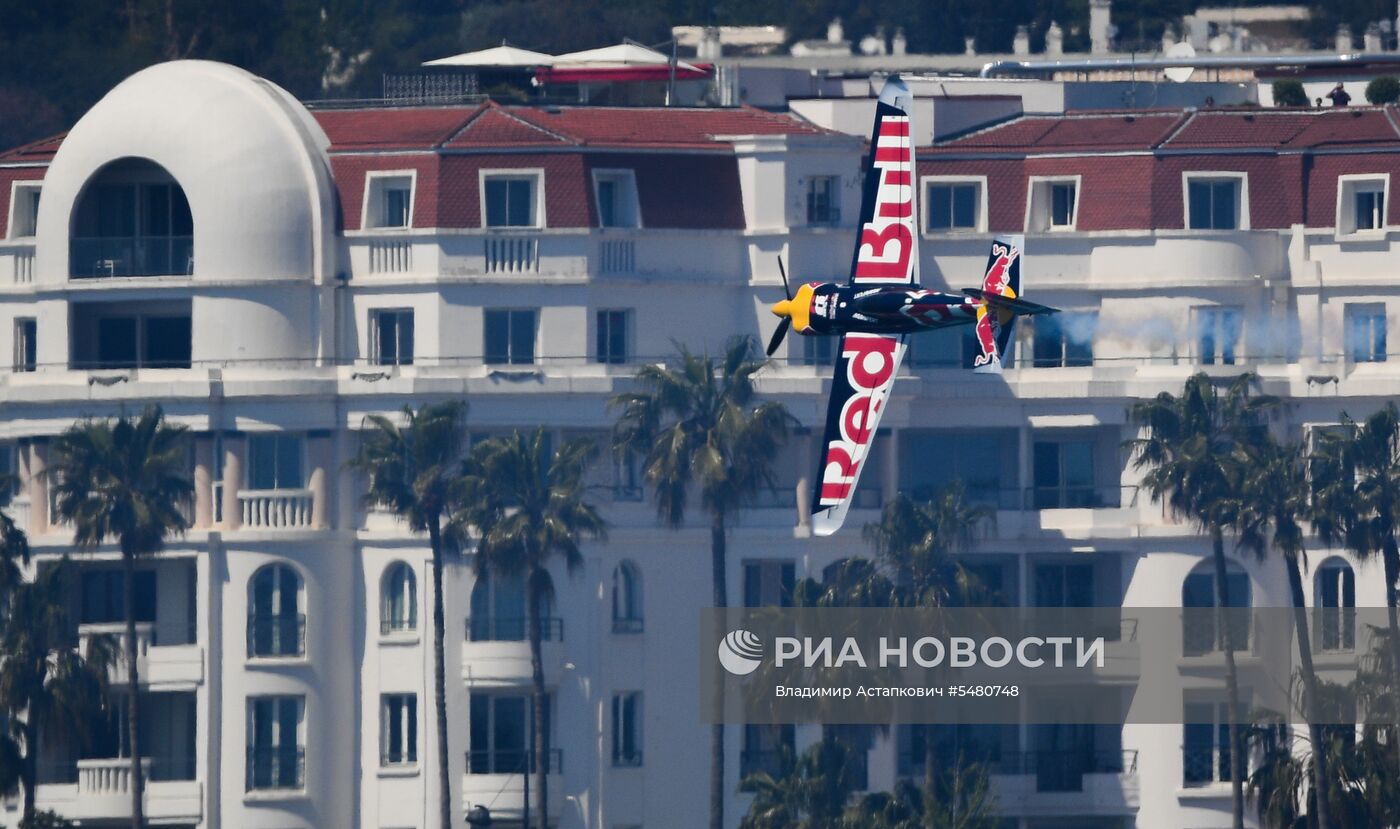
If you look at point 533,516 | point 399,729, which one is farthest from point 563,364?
point 399,729

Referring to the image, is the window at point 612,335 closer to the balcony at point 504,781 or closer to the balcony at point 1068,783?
the balcony at point 504,781

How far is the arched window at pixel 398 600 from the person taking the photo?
10525 cm

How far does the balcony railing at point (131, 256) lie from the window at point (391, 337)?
5383 millimetres

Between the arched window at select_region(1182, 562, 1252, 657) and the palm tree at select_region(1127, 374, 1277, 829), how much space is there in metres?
0.98

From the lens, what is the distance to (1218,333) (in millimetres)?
108625

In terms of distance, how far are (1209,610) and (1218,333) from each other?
7.84 meters

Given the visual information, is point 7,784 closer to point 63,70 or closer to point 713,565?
point 713,565

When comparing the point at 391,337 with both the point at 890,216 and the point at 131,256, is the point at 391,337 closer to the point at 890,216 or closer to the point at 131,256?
the point at 131,256

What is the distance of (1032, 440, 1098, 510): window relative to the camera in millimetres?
109000

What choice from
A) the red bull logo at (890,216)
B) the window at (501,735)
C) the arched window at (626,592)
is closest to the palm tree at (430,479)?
the window at (501,735)

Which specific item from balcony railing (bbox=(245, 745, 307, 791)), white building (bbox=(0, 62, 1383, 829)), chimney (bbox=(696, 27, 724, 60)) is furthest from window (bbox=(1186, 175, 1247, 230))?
chimney (bbox=(696, 27, 724, 60))

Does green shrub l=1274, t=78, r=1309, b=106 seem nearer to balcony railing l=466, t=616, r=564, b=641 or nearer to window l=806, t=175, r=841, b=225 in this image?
window l=806, t=175, r=841, b=225

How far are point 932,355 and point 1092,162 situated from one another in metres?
7.14

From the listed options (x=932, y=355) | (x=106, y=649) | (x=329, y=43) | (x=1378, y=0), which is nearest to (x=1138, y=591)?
(x=932, y=355)
